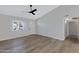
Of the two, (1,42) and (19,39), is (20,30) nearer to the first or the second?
(19,39)

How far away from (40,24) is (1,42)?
0.95 m

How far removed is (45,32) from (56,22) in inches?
13.0

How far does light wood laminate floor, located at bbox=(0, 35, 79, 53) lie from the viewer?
2637 millimetres

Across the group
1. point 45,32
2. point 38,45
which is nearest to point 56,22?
point 45,32

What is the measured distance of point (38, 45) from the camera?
275 cm

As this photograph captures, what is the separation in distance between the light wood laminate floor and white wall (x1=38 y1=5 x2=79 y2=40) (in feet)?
0.43

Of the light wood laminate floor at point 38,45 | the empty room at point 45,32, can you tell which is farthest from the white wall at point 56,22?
the light wood laminate floor at point 38,45

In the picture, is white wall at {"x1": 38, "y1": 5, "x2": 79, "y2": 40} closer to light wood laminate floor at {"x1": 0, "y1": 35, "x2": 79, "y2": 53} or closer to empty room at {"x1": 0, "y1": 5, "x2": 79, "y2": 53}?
empty room at {"x1": 0, "y1": 5, "x2": 79, "y2": 53}

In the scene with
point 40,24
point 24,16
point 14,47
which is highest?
point 24,16

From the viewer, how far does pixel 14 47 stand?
2.68 metres

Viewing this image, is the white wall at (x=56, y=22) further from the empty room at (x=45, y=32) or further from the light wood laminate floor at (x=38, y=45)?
the light wood laminate floor at (x=38, y=45)

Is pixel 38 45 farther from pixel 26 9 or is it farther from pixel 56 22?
pixel 26 9

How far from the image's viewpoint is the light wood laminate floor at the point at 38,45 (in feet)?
8.65

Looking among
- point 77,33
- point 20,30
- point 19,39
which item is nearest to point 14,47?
point 19,39
